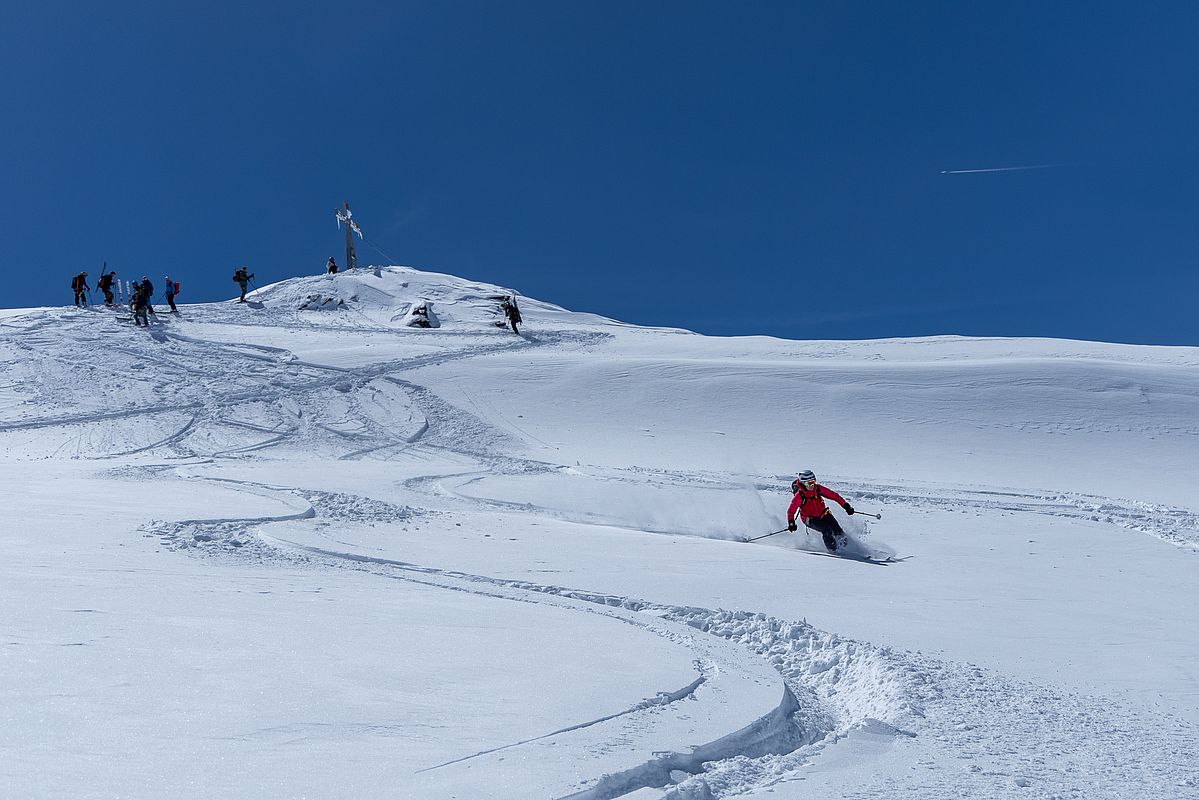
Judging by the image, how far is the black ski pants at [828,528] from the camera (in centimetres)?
1125

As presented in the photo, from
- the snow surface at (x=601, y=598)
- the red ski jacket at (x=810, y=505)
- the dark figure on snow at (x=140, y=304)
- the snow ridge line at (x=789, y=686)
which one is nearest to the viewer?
the snow surface at (x=601, y=598)

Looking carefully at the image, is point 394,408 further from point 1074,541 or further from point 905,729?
point 905,729

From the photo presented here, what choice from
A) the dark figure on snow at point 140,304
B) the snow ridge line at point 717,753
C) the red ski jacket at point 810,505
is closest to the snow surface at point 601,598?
the snow ridge line at point 717,753

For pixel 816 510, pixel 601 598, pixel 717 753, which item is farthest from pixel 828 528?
pixel 717 753

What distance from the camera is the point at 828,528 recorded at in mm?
11359

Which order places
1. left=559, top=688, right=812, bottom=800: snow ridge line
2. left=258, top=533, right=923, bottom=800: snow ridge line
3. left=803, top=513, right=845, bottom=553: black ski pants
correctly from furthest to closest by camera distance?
left=803, top=513, right=845, bottom=553: black ski pants < left=258, top=533, right=923, bottom=800: snow ridge line < left=559, top=688, right=812, bottom=800: snow ridge line

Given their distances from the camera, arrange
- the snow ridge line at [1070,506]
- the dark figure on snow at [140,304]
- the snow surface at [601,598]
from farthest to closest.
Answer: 1. the dark figure on snow at [140,304]
2. the snow ridge line at [1070,506]
3. the snow surface at [601,598]

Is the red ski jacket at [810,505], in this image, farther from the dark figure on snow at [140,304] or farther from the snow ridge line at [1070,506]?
the dark figure on snow at [140,304]

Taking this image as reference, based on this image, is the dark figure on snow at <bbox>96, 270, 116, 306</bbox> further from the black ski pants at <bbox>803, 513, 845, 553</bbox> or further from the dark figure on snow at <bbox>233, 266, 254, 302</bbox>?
the black ski pants at <bbox>803, 513, 845, 553</bbox>

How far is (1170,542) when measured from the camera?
11.6m

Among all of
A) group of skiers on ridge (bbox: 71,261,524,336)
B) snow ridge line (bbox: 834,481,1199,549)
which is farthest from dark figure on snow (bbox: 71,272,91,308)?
snow ridge line (bbox: 834,481,1199,549)

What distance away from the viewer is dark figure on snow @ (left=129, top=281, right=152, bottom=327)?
110 feet

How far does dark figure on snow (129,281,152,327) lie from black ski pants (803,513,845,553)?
101 ft

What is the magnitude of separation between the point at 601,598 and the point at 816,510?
513cm
